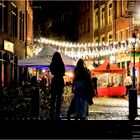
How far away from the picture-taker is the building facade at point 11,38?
2930 centimetres

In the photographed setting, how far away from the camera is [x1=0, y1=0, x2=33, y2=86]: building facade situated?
2930cm

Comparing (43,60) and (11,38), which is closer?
(43,60)

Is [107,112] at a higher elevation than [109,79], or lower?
lower

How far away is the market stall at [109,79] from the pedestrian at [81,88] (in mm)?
18843

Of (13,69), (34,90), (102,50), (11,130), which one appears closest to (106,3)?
(102,50)

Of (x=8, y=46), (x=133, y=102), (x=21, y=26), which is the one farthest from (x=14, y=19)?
(x=133, y=102)

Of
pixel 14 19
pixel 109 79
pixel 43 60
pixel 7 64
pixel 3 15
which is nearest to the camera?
pixel 43 60

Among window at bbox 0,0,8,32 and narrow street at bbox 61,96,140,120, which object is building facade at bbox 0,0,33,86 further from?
narrow street at bbox 61,96,140,120

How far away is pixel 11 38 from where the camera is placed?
32781mm

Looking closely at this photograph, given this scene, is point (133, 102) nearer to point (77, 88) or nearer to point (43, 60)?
point (77, 88)

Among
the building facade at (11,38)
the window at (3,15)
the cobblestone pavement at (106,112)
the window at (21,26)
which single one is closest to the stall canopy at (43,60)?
the cobblestone pavement at (106,112)

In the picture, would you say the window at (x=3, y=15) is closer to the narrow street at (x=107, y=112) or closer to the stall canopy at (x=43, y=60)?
the stall canopy at (x=43, y=60)

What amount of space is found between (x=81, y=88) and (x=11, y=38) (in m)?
18.9

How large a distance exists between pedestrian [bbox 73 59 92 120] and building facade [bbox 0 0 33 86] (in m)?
13.8
